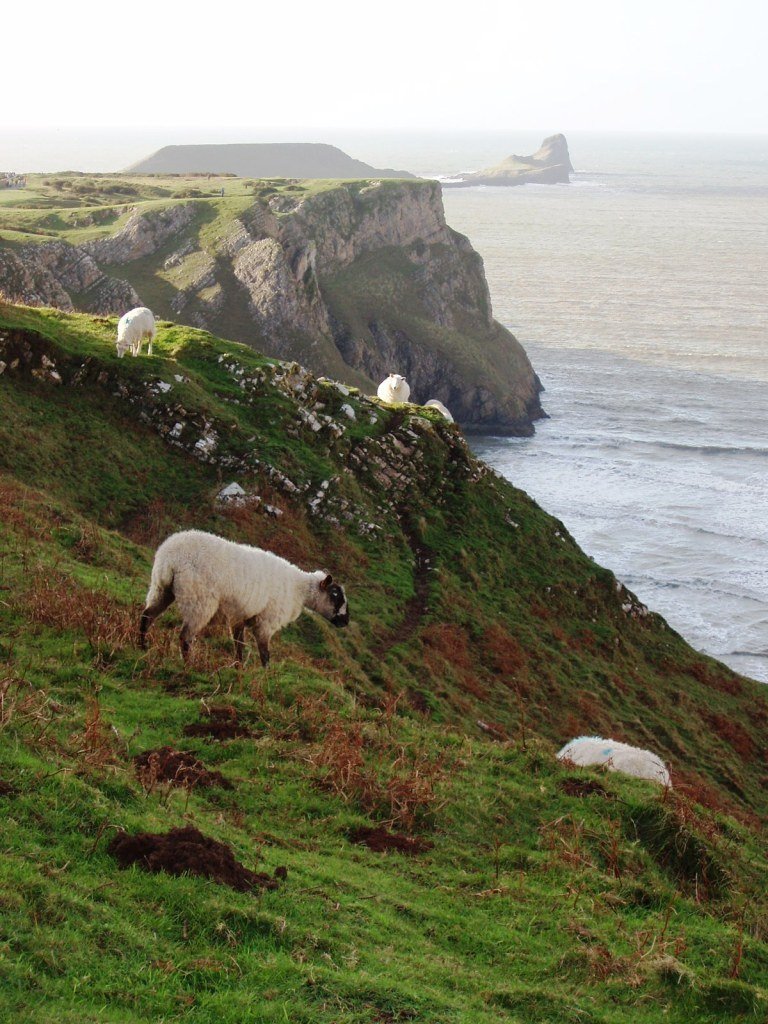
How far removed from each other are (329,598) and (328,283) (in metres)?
90.4

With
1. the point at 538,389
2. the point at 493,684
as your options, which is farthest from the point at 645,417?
the point at 493,684

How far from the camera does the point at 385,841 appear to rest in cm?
1146

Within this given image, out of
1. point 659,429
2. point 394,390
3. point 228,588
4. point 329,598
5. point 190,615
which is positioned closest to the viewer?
point 190,615

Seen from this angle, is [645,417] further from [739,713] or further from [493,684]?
[493,684]

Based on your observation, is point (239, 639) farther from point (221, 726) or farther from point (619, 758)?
point (619, 758)

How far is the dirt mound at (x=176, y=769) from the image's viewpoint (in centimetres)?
1126

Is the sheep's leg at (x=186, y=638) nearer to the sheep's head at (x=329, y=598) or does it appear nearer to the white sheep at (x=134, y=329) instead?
the sheep's head at (x=329, y=598)

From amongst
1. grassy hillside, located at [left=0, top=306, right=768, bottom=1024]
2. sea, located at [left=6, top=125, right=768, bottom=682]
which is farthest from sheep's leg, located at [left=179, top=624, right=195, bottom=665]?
sea, located at [left=6, top=125, right=768, bottom=682]

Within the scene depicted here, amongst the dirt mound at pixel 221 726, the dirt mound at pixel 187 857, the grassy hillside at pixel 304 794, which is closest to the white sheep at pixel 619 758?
the grassy hillside at pixel 304 794

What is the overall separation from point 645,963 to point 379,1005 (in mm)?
3031

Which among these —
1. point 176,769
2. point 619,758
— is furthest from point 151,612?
point 619,758

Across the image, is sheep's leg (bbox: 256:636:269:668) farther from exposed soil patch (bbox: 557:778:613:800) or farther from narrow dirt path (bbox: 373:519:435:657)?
narrow dirt path (bbox: 373:519:435:657)

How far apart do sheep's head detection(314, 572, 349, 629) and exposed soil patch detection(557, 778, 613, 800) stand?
5.67 meters

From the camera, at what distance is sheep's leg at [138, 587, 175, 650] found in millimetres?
15359
